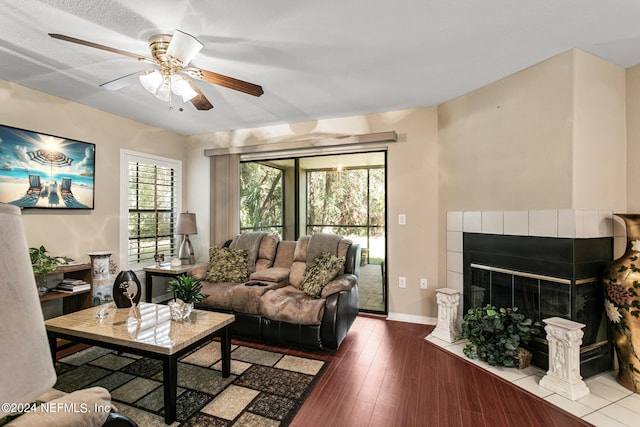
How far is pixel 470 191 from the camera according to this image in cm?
317

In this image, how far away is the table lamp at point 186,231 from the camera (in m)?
4.26

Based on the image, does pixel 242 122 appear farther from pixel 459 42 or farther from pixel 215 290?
pixel 459 42

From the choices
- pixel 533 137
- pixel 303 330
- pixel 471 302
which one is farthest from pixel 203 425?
pixel 533 137

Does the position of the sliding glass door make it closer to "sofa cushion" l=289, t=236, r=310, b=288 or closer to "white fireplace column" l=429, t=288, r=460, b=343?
"sofa cushion" l=289, t=236, r=310, b=288

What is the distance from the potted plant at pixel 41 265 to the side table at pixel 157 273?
1072mm

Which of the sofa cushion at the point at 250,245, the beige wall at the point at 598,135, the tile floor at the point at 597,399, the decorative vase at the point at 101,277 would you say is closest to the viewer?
the tile floor at the point at 597,399

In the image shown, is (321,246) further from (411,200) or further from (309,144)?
(309,144)

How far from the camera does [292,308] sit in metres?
2.87

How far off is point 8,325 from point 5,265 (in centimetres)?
8

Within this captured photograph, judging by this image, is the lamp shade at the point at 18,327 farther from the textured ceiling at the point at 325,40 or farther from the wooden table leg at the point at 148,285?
the wooden table leg at the point at 148,285

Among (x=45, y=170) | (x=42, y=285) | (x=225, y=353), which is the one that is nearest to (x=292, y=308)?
(x=225, y=353)

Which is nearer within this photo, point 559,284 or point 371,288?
point 559,284

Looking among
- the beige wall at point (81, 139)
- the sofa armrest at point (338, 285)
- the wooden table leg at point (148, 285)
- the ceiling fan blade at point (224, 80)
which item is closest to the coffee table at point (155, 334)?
the sofa armrest at point (338, 285)

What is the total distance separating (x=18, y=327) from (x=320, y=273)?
9.32ft
